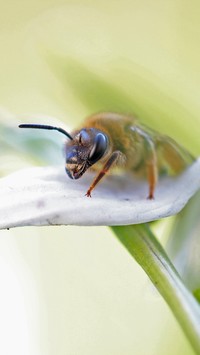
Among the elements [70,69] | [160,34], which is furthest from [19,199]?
[160,34]

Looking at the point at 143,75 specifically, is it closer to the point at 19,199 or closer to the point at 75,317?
the point at 19,199

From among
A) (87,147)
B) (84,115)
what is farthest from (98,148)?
(84,115)

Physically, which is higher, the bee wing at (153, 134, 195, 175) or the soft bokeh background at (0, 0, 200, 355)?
the bee wing at (153, 134, 195, 175)

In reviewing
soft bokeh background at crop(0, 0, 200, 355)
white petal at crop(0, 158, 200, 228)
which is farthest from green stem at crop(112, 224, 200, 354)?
soft bokeh background at crop(0, 0, 200, 355)

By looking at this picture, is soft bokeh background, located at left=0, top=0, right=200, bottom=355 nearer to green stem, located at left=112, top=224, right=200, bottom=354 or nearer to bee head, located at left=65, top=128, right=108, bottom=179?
bee head, located at left=65, top=128, right=108, bottom=179

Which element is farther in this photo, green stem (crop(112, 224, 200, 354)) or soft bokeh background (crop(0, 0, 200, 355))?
soft bokeh background (crop(0, 0, 200, 355))

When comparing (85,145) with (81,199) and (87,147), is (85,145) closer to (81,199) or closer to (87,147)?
(87,147)
